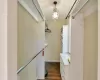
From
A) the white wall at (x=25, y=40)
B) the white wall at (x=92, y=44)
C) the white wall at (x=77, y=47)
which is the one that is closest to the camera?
the white wall at (x=25, y=40)

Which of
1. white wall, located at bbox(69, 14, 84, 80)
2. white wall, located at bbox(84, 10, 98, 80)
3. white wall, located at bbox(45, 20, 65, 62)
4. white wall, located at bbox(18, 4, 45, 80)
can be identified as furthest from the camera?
white wall, located at bbox(45, 20, 65, 62)

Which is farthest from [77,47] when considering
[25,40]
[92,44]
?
[25,40]

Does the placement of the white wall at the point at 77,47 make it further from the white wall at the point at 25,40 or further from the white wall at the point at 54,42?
the white wall at the point at 54,42

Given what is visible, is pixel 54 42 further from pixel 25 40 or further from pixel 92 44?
pixel 25 40

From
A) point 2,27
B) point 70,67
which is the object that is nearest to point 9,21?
point 2,27

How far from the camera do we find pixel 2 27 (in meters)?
0.63

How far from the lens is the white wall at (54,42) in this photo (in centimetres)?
721

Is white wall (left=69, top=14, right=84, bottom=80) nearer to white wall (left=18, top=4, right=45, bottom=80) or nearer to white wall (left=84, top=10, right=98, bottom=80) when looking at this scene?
white wall (left=84, top=10, right=98, bottom=80)

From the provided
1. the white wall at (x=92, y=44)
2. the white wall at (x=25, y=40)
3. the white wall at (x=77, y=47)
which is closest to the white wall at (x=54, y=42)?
the white wall at (x=77, y=47)

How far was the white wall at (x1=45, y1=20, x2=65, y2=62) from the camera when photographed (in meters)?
7.21

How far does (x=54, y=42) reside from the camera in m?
7.25

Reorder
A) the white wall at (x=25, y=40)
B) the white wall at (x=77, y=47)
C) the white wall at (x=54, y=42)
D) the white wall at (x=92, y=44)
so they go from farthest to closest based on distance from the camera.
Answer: the white wall at (x=54, y=42) → the white wall at (x=77, y=47) → the white wall at (x=92, y=44) → the white wall at (x=25, y=40)

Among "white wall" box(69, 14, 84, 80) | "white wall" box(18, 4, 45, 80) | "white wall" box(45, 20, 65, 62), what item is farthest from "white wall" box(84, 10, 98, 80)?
"white wall" box(45, 20, 65, 62)

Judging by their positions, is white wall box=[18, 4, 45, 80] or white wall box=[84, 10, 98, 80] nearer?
white wall box=[18, 4, 45, 80]
